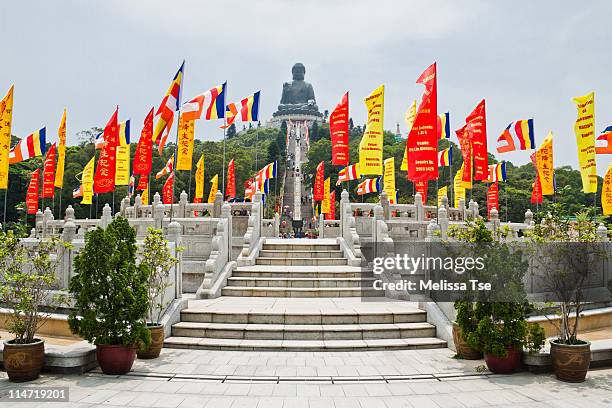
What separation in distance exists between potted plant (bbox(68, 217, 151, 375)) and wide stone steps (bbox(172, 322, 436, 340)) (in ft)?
6.76

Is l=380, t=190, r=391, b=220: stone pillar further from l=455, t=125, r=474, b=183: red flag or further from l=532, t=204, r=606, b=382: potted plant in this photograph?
l=532, t=204, r=606, b=382: potted plant

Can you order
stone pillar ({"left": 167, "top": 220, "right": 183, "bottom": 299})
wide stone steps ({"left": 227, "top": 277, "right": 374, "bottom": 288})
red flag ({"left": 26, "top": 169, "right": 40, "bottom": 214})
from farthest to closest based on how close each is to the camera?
red flag ({"left": 26, "top": 169, "right": 40, "bottom": 214}) < wide stone steps ({"left": 227, "top": 277, "right": 374, "bottom": 288}) < stone pillar ({"left": 167, "top": 220, "right": 183, "bottom": 299})

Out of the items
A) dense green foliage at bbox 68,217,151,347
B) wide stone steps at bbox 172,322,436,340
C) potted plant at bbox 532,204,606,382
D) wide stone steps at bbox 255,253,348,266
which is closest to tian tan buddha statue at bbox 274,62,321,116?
wide stone steps at bbox 255,253,348,266

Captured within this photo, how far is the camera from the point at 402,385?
7180 mm

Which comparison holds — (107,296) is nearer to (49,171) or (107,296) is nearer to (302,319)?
(302,319)

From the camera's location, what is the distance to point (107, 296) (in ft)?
24.8

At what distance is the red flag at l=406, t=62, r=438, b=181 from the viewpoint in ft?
43.4

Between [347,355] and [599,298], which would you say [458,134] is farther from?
[347,355]

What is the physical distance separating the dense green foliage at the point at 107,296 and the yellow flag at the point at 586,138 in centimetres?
1467

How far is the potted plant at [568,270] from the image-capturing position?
23.7 feet

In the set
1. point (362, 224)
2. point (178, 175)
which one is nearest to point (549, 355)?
point (362, 224)

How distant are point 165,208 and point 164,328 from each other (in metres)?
12.2

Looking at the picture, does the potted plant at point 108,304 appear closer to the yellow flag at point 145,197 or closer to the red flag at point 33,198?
the yellow flag at point 145,197

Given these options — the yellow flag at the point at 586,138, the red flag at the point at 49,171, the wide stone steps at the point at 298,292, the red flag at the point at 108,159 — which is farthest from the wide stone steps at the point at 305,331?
the red flag at the point at 49,171
